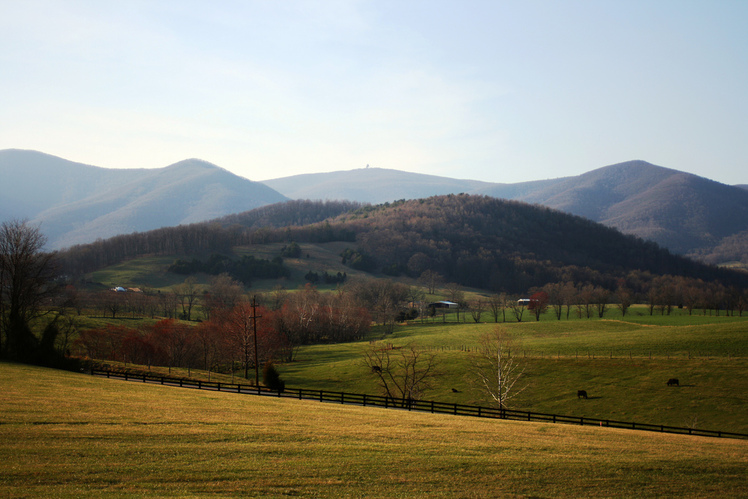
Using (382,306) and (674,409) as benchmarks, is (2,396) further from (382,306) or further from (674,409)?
(382,306)

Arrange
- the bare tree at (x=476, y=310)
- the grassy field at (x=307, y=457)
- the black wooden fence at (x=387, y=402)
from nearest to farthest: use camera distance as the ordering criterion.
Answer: the grassy field at (x=307, y=457) < the black wooden fence at (x=387, y=402) < the bare tree at (x=476, y=310)

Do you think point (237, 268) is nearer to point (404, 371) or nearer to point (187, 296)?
point (187, 296)

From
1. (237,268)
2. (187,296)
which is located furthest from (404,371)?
(237,268)

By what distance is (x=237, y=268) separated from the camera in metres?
183

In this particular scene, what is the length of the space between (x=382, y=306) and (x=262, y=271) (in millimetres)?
68706

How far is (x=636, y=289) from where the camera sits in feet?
650

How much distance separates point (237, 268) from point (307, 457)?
172524mm

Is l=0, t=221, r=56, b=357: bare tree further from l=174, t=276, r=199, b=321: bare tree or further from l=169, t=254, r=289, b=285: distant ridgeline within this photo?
l=169, t=254, r=289, b=285: distant ridgeline

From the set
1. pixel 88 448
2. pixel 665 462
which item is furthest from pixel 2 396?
pixel 665 462

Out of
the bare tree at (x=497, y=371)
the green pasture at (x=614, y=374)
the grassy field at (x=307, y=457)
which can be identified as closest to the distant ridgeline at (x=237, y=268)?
the green pasture at (x=614, y=374)

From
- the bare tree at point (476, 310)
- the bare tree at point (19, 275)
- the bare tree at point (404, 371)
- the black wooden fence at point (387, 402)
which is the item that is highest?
the bare tree at point (19, 275)

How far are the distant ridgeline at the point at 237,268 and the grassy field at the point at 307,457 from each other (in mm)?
155353

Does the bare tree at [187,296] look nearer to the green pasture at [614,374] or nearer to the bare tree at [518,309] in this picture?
the green pasture at [614,374]

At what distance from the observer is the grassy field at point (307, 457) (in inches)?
559
